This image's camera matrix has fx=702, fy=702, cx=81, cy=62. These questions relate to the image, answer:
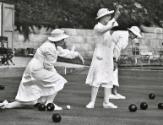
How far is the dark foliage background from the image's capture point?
43781 millimetres

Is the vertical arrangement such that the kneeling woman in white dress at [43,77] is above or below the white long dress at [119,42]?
below

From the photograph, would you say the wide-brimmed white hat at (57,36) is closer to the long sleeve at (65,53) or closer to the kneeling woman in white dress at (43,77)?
the kneeling woman in white dress at (43,77)

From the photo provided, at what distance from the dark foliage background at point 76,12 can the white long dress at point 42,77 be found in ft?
96.0

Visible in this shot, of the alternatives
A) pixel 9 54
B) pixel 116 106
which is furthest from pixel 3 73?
pixel 116 106

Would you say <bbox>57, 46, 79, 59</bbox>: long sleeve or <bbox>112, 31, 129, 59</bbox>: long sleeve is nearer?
<bbox>57, 46, 79, 59</bbox>: long sleeve

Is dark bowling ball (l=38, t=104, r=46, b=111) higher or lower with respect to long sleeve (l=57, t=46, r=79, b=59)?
lower

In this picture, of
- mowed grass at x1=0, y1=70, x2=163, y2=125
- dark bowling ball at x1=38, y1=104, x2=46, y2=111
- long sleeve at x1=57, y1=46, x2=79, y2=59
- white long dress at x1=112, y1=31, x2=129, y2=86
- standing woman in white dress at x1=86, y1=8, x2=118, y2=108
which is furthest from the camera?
white long dress at x1=112, y1=31, x2=129, y2=86

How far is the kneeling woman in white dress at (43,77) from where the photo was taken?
13.1m

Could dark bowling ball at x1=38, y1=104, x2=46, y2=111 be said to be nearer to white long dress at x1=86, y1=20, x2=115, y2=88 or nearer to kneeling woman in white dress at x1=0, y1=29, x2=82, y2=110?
kneeling woman in white dress at x1=0, y1=29, x2=82, y2=110

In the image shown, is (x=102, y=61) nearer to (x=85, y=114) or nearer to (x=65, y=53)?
(x=65, y=53)

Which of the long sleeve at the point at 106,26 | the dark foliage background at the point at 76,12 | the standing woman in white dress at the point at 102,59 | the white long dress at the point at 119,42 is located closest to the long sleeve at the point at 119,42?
the white long dress at the point at 119,42

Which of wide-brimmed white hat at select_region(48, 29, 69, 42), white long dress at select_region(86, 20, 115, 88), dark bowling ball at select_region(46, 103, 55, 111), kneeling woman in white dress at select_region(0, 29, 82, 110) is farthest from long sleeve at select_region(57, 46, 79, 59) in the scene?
dark bowling ball at select_region(46, 103, 55, 111)

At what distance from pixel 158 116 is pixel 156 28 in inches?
1465

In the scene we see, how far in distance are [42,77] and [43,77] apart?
2cm
